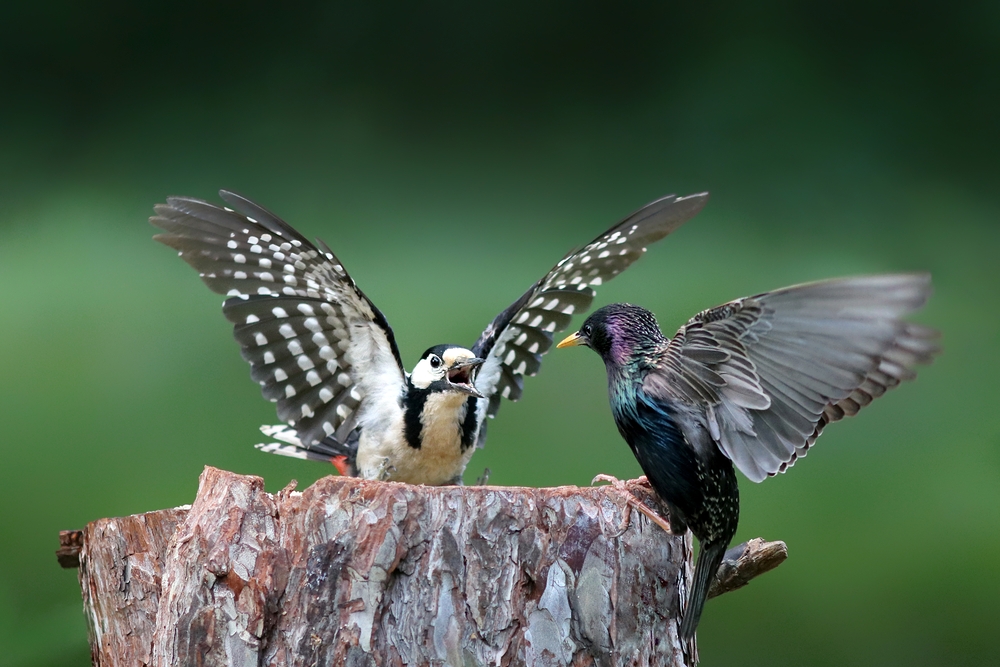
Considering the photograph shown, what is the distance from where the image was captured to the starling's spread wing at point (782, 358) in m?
1.57

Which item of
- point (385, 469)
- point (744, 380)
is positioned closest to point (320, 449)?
point (385, 469)

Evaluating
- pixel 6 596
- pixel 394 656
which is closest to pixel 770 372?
pixel 394 656

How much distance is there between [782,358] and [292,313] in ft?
3.91

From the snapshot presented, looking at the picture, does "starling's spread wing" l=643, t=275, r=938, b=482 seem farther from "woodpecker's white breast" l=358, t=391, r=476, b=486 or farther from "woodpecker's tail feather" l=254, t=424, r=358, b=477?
"woodpecker's tail feather" l=254, t=424, r=358, b=477

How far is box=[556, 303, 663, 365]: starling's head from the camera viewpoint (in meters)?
1.95

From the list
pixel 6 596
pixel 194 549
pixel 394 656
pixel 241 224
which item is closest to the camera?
pixel 394 656

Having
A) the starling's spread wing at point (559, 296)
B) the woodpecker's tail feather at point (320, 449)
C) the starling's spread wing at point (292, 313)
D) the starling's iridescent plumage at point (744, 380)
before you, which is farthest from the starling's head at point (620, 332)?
the woodpecker's tail feather at point (320, 449)

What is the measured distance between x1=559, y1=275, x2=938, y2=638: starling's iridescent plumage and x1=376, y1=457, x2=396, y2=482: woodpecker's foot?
660 millimetres

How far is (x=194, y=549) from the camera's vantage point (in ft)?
5.85

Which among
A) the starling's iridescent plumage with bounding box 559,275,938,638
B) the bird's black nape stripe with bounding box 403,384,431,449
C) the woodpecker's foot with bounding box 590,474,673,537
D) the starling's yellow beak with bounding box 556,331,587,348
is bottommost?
the woodpecker's foot with bounding box 590,474,673,537

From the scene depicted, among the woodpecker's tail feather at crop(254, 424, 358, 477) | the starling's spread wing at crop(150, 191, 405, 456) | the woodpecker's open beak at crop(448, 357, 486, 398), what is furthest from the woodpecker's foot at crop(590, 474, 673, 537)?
the woodpecker's tail feather at crop(254, 424, 358, 477)

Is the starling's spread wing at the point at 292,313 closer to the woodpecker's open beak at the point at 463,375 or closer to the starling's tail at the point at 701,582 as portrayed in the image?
the woodpecker's open beak at the point at 463,375

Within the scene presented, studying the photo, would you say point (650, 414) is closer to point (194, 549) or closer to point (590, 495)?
point (590, 495)

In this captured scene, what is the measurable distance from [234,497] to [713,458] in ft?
3.08
